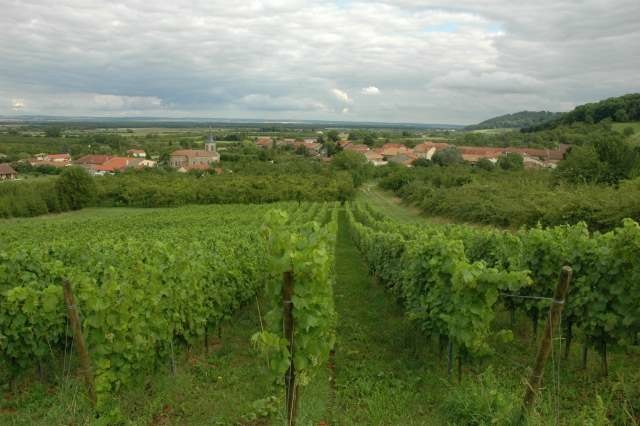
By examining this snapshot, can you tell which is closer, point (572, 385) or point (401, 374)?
point (572, 385)

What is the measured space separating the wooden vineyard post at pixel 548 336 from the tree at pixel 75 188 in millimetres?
59031

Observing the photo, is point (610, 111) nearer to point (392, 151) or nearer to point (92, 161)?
point (392, 151)

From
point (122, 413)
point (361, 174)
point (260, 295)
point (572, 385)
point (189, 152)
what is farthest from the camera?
point (189, 152)

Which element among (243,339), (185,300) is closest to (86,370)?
(185,300)

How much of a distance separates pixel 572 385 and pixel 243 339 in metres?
5.87

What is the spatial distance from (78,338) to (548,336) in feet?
16.0

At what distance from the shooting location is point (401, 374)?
261 inches

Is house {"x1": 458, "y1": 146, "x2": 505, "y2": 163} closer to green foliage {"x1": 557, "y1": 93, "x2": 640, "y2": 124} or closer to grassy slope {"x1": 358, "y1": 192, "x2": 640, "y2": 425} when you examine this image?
green foliage {"x1": 557, "y1": 93, "x2": 640, "y2": 124}

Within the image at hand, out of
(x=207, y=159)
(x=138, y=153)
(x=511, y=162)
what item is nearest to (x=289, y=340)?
(x=511, y=162)

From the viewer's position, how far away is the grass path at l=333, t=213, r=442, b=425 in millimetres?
5328

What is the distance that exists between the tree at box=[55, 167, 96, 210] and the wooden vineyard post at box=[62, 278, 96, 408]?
2205 inches

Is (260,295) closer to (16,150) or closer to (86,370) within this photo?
(86,370)

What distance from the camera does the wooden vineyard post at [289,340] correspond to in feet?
13.4

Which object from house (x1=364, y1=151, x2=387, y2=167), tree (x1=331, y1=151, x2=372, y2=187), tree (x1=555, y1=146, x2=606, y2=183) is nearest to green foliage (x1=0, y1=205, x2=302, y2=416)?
tree (x1=555, y1=146, x2=606, y2=183)
